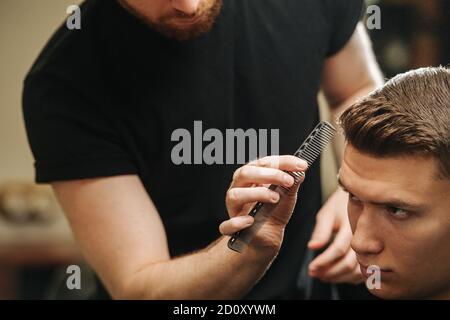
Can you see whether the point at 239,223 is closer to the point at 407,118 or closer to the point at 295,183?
the point at 295,183

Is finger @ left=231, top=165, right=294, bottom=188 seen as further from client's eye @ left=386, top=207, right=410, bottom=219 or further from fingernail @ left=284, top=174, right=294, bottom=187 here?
client's eye @ left=386, top=207, right=410, bottom=219

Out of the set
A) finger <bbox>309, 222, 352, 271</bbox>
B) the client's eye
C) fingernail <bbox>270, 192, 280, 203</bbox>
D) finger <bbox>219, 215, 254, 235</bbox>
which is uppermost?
fingernail <bbox>270, 192, 280, 203</bbox>

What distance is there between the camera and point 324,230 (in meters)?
0.90

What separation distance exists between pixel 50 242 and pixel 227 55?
0.41m

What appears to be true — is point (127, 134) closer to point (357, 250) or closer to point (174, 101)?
point (174, 101)

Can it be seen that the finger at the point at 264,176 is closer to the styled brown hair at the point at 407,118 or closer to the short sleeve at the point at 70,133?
the styled brown hair at the point at 407,118

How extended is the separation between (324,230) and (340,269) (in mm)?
54

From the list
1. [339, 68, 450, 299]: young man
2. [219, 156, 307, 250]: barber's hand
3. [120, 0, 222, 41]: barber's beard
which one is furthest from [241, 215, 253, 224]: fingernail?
[120, 0, 222, 41]: barber's beard

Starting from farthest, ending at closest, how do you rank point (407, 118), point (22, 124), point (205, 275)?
point (22, 124) → point (205, 275) → point (407, 118)

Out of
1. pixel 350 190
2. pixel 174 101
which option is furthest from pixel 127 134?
pixel 350 190

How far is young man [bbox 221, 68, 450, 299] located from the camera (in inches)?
28.6

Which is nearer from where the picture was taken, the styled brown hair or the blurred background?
the styled brown hair

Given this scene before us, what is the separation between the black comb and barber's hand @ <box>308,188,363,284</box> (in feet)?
0.31

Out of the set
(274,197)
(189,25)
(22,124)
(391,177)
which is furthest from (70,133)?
(391,177)
